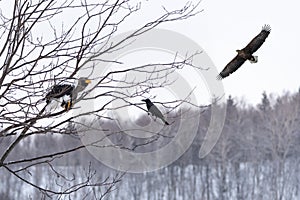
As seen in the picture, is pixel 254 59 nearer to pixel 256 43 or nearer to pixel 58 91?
pixel 256 43

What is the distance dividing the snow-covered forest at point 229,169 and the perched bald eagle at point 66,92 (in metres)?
27.3

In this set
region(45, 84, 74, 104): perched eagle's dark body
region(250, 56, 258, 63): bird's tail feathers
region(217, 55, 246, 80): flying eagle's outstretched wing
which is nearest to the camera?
region(45, 84, 74, 104): perched eagle's dark body

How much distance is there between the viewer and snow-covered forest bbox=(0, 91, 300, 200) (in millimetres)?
31766

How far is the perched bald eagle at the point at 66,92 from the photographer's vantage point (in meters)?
3.13

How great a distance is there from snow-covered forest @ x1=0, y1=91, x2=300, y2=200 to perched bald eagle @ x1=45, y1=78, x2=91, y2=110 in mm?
27305

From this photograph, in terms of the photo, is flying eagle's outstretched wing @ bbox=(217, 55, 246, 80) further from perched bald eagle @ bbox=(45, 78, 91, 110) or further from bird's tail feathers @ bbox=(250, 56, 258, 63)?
perched bald eagle @ bbox=(45, 78, 91, 110)

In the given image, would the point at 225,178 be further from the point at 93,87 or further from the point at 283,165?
the point at 93,87

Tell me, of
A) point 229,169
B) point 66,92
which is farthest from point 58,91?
point 229,169

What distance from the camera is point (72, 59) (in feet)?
10.5

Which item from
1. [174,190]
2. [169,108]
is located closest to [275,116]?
[174,190]

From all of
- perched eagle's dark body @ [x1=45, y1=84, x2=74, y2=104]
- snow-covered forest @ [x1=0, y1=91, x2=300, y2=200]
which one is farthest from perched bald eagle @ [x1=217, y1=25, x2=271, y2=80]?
snow-covered forest @ [x1=0, y1=91, x2=300, y2=200]

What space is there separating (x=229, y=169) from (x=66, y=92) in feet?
102

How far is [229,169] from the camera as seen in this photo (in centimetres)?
3378

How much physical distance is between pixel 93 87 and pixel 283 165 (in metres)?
29.6
